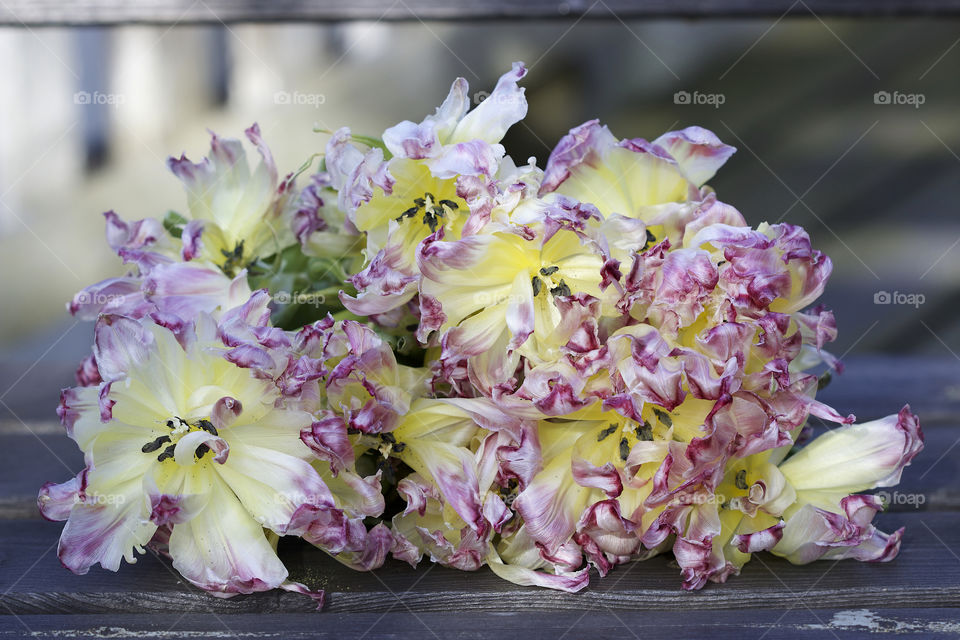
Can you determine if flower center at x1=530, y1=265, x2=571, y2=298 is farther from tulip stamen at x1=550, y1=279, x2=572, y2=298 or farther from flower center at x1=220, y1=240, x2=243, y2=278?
flower center at x1=220, y1=240, x2=243, y2=278

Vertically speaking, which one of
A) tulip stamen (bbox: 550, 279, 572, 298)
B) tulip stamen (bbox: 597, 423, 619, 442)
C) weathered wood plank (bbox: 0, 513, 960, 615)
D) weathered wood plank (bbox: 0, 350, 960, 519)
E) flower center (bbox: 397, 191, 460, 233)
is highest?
flower center (bbox: 397, 191, 460, 233)

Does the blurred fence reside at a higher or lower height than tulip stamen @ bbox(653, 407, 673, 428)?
higher

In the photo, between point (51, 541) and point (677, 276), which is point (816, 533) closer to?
point (677, 276)

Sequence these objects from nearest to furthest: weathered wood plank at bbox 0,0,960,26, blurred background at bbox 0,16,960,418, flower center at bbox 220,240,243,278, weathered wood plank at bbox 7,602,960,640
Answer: weathered wood plank at bbox 7,602,960,640, flower center at bbox 220,240,243,278, weathered wood plank at bbox 0,0,960,26, blurred background at bbox 0,16,960,418

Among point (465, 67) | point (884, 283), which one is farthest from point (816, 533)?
point (884, 283)

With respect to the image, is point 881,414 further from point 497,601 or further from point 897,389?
point 497,601

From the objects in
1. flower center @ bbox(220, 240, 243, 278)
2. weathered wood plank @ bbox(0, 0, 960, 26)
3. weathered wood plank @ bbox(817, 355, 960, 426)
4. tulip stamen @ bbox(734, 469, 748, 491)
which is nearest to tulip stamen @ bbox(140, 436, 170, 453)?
flower center @ bbox(220, 240, 243, 278)

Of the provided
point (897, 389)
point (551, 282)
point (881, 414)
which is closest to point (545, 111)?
point (897, 389)
